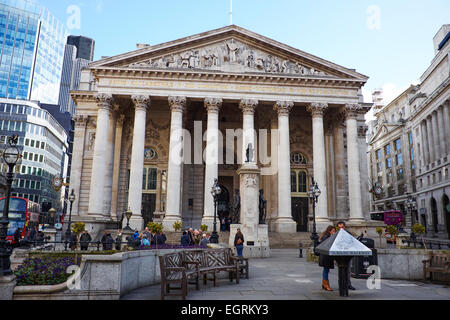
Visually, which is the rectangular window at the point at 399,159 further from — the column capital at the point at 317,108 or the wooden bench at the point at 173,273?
the wooden bench at the point at 173,273

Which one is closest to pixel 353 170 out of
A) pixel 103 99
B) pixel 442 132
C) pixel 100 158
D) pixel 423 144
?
pixel 100 158

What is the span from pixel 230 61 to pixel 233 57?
0.50 metres

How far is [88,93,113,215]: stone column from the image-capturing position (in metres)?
30.0

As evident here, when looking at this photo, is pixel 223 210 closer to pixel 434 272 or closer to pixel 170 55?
pixel 170 55

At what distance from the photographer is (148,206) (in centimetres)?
3625

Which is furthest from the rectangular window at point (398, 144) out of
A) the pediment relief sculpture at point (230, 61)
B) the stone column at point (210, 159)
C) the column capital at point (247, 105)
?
the stone column at point (210, 159)

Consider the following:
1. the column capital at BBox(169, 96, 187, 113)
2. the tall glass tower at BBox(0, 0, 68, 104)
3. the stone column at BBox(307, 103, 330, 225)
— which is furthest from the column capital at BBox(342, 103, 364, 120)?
the tall glass tower at BBox(0, 0, 68, 104)

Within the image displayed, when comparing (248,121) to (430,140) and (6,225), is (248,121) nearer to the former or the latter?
(6,225)

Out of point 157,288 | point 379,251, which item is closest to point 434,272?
point 379,251

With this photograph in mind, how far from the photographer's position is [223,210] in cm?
3891

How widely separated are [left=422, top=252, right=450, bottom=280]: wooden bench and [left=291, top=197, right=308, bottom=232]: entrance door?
24859 mm

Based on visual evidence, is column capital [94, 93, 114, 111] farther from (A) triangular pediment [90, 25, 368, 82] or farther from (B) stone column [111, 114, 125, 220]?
(B) stone column [111, 114, 125, 220]

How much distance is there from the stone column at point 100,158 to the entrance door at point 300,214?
19652mm
